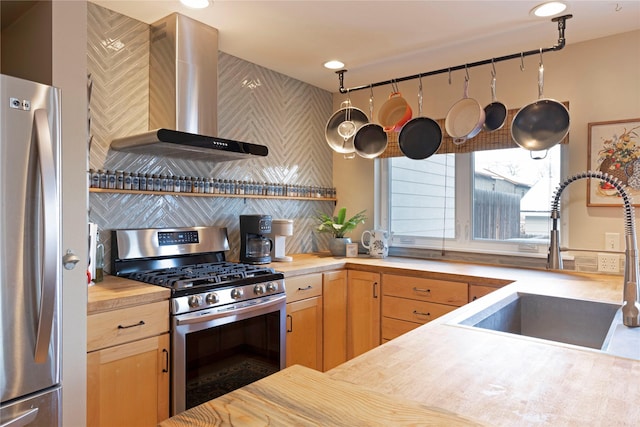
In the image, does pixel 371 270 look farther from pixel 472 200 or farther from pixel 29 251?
pixel 29 251

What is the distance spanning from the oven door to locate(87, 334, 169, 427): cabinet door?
0.05 m

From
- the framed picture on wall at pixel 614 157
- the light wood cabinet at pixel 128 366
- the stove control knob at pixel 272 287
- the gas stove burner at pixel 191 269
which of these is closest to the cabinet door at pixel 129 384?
the light wood cabinet at pixel 128 366

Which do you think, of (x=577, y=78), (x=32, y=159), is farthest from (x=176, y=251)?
(x=577, y=78)

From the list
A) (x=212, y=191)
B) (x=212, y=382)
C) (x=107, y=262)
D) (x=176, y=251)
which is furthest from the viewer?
(x=212, y=191)

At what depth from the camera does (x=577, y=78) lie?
2.59 metres

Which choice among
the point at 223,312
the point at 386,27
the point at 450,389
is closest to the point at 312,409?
the point at 450,389

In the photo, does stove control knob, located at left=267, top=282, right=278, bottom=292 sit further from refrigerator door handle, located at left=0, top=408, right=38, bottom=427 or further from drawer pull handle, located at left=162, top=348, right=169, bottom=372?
refrigerator door handle, located at left=0, top=408, right=38, bottom=427

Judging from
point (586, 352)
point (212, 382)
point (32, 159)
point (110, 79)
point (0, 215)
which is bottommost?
point (212, 382)

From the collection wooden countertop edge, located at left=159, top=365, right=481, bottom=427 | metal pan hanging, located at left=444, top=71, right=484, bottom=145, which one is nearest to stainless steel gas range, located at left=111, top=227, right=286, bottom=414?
wooden countertop edge, located at left=159, top=365, right=481, bottom=427

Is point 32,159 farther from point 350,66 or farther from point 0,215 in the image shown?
point 350,66

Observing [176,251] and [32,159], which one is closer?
[32,159]

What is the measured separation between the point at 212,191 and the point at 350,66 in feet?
4.43

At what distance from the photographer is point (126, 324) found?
177cm

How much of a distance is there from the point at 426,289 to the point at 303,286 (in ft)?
2.49
